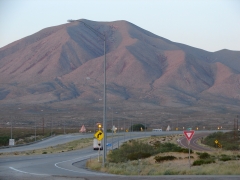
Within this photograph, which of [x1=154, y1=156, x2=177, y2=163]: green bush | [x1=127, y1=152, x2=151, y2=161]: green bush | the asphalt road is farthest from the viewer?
[x1=127, y1=152, x2=151, y2=161]: green bush

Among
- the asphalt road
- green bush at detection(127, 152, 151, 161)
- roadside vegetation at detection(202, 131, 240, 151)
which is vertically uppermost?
roadside vegetation at detection(202, 131, 240, 151)

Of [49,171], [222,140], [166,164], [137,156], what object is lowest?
[49,171]

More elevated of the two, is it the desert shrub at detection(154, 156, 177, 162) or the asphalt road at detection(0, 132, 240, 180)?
the desert shrub at detection(154, 156, 177, 162)

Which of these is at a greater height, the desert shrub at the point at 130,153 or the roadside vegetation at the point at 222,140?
the roadside vegetation at the point at 222,140

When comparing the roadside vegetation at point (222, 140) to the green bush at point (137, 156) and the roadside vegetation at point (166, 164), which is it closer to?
the roadside vegetation at point (166, 164)

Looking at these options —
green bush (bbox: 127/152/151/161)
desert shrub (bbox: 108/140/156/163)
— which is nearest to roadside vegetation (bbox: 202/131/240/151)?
desert shrub (bbox: 108/140/156/163)

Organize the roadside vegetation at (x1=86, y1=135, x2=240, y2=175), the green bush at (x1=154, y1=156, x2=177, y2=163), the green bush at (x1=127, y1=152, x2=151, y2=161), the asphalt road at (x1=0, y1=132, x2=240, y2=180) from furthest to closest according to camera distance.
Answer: the green bush at (x1=127, y1=152, x2=151, y2=161) → the green bush at (x1=154, y1=156, x2=177, y2=163) → the roadside vegetation at (x1=86, y1=135, x2=240, y2=175) → the asphalt road at (x1=0, y1=132, x2=240, y2=180)

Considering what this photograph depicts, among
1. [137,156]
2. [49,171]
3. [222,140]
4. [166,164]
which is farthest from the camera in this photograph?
[222,140]

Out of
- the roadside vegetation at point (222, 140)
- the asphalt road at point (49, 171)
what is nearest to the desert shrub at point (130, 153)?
the asphalt road at point (49, 171)

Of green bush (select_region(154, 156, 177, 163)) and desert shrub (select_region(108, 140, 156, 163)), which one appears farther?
desert shrub (select_region(108, 140, 156, 163))

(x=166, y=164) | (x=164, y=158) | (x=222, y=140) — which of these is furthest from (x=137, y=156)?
(x=222, y=140)

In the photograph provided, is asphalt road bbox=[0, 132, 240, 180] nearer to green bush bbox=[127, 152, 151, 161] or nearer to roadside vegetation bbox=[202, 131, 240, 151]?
green bush bbox=[127, 152, 151, 161]

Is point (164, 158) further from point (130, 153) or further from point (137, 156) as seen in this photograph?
point (130, 153)

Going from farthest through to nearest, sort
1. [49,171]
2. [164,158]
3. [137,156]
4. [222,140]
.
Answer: [222,140] < [137,156] < [164,158] < [49,171]
